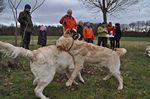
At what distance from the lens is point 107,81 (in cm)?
936

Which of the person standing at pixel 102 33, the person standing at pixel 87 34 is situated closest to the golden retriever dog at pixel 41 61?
the person standing at pixel 87 34

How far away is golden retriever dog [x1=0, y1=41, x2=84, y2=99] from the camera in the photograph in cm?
728

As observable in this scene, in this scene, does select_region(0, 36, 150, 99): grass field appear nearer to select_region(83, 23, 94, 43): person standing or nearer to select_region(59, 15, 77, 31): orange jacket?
select_region(59, 15, 77, 31): orange jacket

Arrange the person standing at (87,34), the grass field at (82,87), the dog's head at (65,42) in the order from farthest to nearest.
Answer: the person standing at (87,34), the dog's head at (65,42), the grass field at (82,87)

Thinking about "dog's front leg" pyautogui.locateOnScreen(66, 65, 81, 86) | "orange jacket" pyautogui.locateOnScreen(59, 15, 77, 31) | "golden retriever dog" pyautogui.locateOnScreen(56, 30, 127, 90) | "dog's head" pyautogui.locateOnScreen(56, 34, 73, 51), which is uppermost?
"orange jacket" pyautogui.locateOnScreen(59, 15, 77, 31)

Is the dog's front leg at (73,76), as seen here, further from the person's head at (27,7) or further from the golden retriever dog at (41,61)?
the person's head at (27,7)

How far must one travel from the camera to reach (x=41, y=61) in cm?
751

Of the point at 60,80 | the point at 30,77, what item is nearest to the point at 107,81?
the point at 60,80

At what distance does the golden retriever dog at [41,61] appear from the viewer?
23.9 ft

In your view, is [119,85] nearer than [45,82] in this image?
No

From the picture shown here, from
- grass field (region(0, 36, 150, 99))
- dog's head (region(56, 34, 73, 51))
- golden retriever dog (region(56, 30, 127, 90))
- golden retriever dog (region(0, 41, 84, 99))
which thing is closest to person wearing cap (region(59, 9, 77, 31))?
grass field (region(0, 36, 150, 99))

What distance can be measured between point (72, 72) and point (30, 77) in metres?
1.70

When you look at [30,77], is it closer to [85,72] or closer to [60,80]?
[60,80]

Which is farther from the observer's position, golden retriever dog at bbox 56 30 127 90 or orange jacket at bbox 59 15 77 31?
orange jacket at bbox 59 15 77 31
